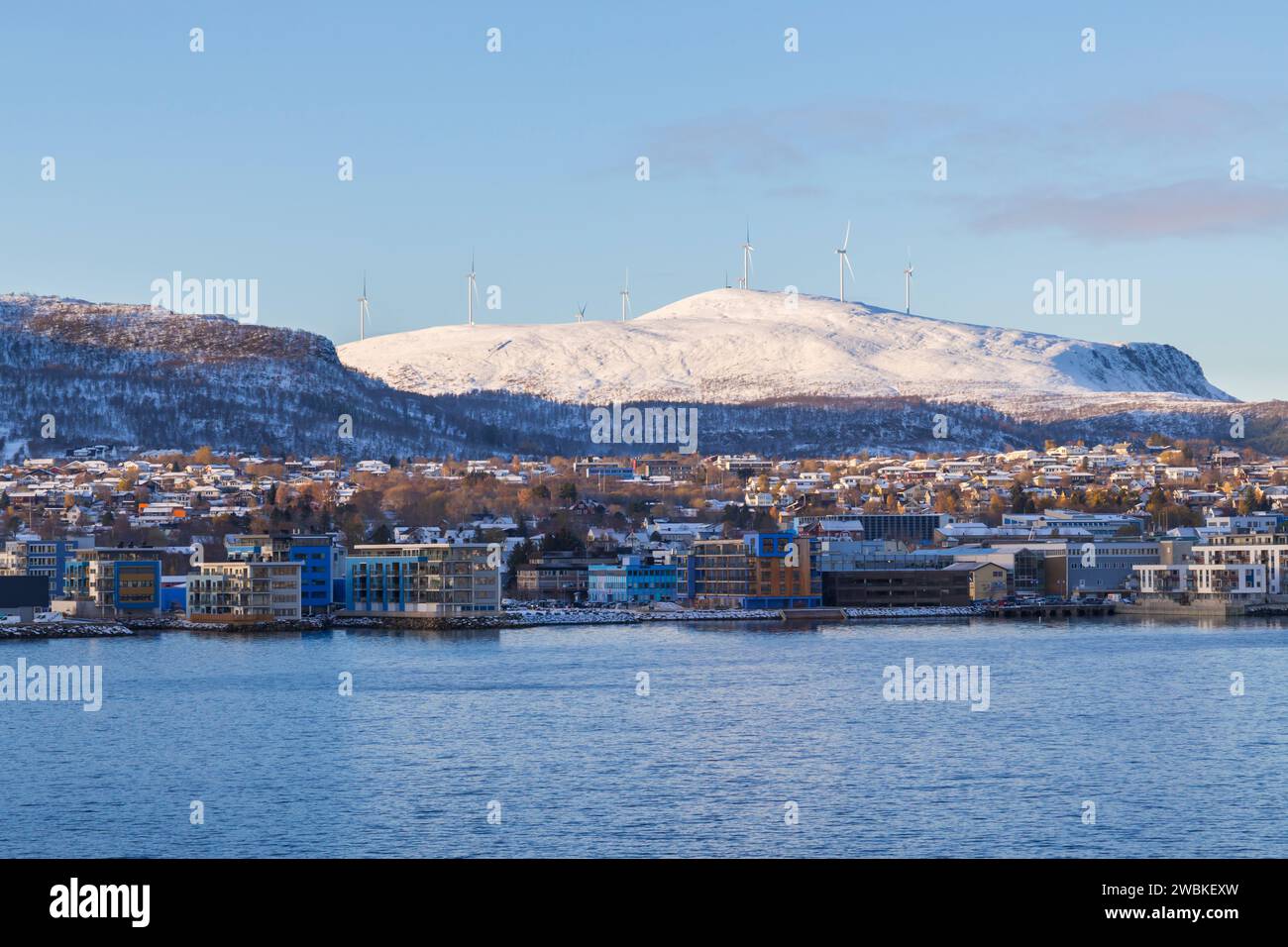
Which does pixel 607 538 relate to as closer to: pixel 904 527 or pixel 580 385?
pixel 904 527

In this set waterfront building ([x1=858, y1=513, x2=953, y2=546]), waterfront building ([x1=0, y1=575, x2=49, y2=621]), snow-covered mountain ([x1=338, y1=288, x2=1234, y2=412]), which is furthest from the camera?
snow-covered mountain ([x1=338, y1=288, x2=1234, y2=412])

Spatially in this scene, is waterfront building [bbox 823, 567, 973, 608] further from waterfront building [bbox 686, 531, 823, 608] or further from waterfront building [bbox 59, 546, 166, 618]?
waterfront building [bbox 59, 546, 166, 618]

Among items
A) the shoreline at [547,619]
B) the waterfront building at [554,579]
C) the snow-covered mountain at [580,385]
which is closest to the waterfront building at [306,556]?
the shoreline at [547,619]

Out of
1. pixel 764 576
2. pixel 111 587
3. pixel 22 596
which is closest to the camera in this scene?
pixel 22 596

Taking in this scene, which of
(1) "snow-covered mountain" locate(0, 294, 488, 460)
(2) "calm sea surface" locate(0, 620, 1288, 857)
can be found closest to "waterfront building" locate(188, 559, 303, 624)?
(2) "calm sea surface" locate(0, 620, 1288, 857)

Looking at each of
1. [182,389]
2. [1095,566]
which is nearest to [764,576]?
[1095,566]

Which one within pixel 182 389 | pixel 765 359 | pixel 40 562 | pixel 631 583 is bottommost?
pixel 631 583
